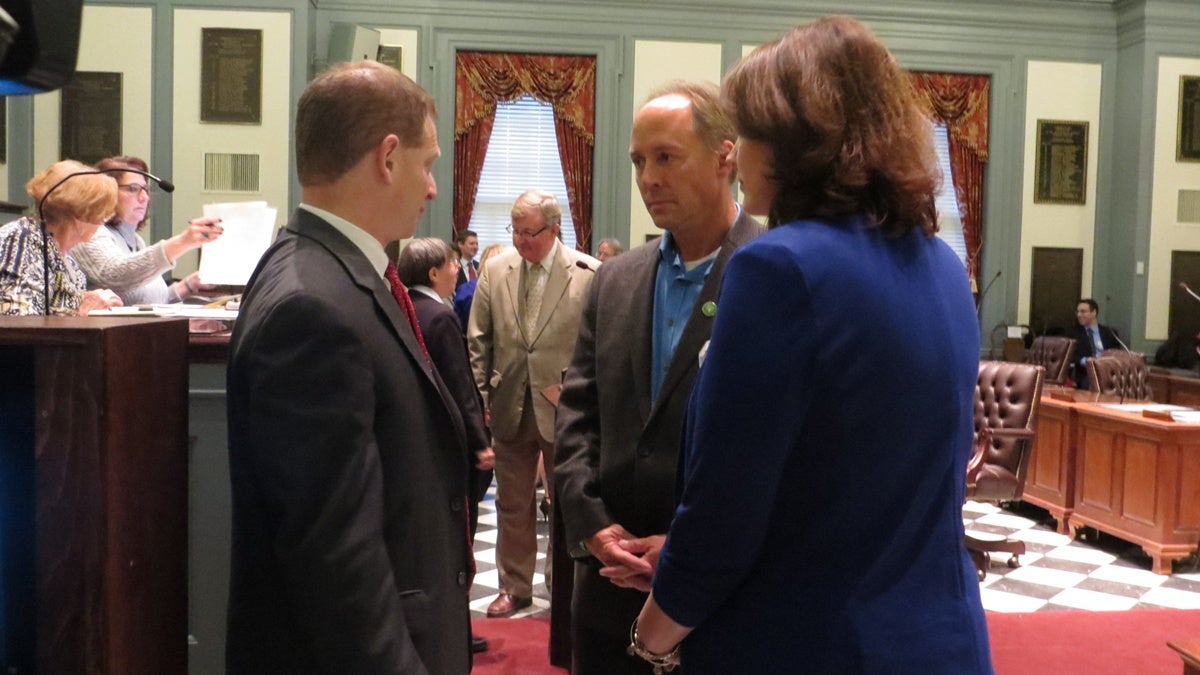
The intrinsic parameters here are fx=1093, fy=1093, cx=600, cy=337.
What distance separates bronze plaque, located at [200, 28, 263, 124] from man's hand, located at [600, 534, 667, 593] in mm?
8744

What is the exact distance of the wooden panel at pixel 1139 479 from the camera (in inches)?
227

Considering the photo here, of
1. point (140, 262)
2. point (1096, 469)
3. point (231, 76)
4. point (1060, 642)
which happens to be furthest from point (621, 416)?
point (231, 76)

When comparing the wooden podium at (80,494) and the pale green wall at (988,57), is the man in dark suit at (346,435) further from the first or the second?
the pale green wall at (988,57)

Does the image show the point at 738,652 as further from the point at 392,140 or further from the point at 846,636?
the point at 392,140

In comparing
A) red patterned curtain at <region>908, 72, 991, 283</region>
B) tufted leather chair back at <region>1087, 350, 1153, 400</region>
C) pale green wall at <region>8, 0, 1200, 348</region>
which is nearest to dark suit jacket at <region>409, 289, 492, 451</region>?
tufted leather chair back at <region>1087, 350, 1153, 400</region>

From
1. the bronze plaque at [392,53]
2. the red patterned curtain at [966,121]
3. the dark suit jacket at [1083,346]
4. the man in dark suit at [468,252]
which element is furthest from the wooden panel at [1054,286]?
the bronze plaque at [392,53]

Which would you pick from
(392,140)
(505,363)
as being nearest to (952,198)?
(505,363)

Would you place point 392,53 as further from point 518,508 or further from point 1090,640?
point 1090,640

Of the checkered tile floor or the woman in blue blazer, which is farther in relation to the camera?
the checkered tile floor

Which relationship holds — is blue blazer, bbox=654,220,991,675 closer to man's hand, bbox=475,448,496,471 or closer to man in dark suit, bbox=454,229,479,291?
man's hand, bbox=475,448,496,471

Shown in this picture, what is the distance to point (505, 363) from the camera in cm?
475

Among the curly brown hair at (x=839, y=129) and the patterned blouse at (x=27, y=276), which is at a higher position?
the curly brown hair at (x=839, y=129)

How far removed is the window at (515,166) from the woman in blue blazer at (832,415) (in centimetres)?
935

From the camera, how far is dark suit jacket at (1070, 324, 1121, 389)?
989cm
